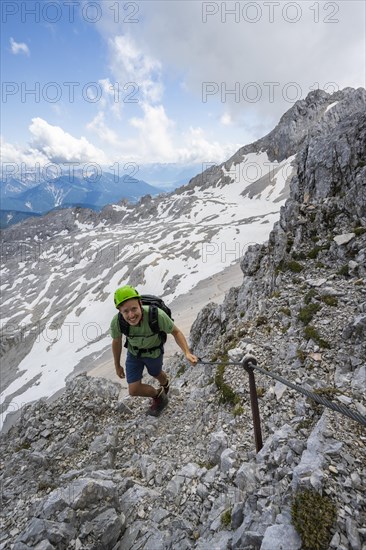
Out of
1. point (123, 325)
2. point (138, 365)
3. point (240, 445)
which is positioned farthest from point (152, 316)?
point (240, 445)

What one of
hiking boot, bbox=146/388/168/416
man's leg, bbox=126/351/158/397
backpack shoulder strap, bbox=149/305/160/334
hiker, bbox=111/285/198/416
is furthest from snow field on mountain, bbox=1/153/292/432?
backpack shoulder strap, bbox=149/305/160/334

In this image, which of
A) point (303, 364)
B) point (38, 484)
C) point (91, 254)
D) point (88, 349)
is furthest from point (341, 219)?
point (91, 254)

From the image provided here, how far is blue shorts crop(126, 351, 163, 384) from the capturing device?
9.89 m

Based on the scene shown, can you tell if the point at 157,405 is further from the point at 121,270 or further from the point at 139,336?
the point at 121,270

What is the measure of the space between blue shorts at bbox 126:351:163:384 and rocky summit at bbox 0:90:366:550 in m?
2.10

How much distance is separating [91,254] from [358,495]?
146 meters

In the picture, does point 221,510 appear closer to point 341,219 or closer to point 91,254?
point 341,219

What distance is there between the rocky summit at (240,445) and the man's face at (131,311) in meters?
2.41

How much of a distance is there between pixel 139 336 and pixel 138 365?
1.65 meters

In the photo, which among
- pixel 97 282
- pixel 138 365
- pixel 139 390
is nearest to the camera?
pixel 138 365

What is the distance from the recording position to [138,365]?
10117mm

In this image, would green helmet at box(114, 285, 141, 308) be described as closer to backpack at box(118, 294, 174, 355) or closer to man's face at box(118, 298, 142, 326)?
man's face at box(118, 298, 142, 326)

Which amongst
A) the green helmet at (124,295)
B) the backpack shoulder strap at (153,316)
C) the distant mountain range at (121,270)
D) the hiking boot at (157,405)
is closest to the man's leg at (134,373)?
the hiking boot at (157,405)

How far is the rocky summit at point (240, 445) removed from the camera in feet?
17.1
